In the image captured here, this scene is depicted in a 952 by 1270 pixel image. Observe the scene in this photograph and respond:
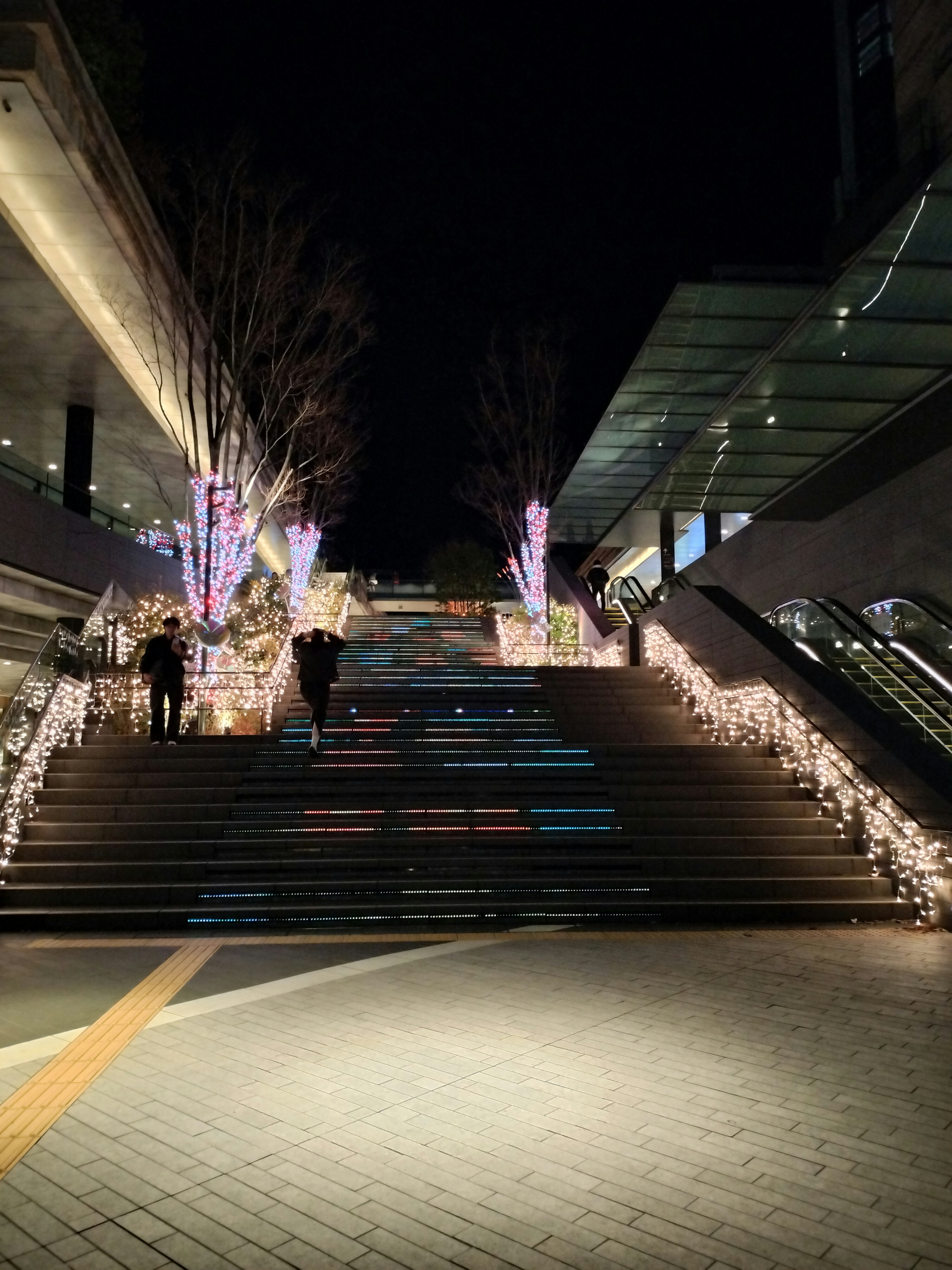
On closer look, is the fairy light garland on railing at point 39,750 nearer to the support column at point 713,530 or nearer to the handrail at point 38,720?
the handrail at point 38,720

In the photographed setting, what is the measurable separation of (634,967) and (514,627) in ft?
57.1

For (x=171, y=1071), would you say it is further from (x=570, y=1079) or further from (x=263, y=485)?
(x=263, y=485)

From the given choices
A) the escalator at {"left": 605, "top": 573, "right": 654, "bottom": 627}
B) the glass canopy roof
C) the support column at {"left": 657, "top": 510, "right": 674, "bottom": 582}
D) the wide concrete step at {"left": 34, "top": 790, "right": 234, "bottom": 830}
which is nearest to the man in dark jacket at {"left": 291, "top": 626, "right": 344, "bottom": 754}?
the wide concrete step at {"left": 34, "top": 790, "right": 234, "bottom": 830}

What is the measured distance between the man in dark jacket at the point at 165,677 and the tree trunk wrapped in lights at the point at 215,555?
372 cm

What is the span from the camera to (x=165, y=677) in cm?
1083

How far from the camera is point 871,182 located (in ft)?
89.9

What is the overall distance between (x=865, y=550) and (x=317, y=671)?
27.0 ft

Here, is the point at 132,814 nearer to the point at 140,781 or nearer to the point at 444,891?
the point at 140,781

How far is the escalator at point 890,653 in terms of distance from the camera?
921 cm

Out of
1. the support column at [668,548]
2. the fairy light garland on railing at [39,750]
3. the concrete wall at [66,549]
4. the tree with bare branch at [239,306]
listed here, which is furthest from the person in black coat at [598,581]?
the fairy light garland on railing at [39,750]

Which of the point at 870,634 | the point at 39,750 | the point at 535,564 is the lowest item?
the point at 39,750

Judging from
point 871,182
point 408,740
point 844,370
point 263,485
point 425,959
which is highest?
point 871,182

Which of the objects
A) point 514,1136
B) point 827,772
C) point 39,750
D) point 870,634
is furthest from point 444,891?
point 870,634

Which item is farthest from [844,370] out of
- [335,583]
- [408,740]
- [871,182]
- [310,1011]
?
[335,583]
